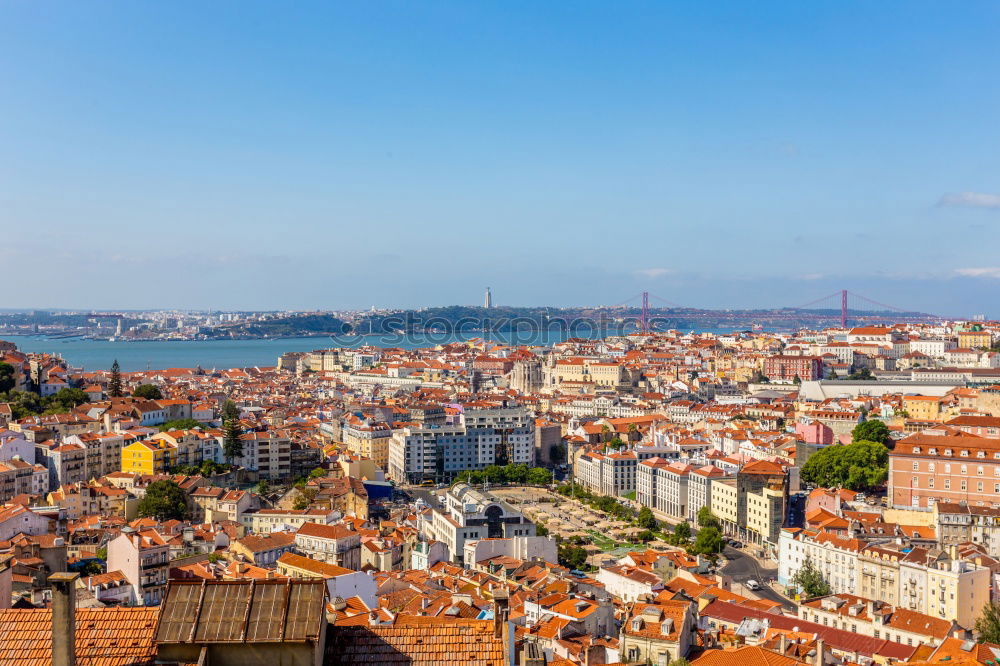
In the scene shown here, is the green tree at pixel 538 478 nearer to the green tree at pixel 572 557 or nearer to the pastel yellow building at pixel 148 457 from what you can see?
the green tree at pixel 572 557

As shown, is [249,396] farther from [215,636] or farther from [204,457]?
[215,636]

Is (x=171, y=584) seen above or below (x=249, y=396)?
above

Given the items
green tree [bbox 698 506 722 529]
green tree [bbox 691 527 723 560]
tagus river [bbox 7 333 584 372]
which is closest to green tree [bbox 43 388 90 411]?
green tree [bbox 698 506 722 529]

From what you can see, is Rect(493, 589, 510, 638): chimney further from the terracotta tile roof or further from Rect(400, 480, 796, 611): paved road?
Rect(400, 480, 796, 611): paved road

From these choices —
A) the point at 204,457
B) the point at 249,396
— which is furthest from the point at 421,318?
the point at 204,457

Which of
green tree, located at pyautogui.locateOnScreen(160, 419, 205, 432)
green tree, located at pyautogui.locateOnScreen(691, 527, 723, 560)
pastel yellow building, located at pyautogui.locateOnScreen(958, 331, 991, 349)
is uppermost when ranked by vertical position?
pastel yellow building, located at pyautogui.locateOnScreen(958, 331, 991, 349)
